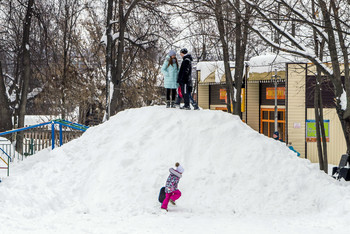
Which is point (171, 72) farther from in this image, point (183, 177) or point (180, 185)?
point (180, 185)

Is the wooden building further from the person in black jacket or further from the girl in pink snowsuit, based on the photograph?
the girl in pink snowsuit

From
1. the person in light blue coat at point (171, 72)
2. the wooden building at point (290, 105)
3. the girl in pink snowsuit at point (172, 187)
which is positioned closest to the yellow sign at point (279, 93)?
the wooden building at point (290, 105)

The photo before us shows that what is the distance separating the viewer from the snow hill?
26.7ft

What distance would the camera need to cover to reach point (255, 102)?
2727 centimetres

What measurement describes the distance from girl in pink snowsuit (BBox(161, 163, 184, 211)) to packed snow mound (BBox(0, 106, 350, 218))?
9.7 inches

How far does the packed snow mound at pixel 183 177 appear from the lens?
29.8 ft

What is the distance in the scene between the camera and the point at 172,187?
8945 millimetres

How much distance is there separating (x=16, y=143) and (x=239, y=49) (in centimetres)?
1073

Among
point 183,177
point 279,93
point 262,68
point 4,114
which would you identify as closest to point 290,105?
point 279,93

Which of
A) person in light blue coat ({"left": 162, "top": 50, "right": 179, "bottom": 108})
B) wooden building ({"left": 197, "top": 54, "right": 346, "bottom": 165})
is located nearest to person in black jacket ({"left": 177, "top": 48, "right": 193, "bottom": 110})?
person in light blue coat ({"left": 162, "top": 50, "right": 179, "bottom": 108})

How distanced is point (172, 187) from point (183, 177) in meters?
0.94

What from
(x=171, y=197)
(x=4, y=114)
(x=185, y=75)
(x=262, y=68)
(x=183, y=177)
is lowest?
(x=171, y=197)

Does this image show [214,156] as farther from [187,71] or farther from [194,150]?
[187,71]

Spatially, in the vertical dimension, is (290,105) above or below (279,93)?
below
